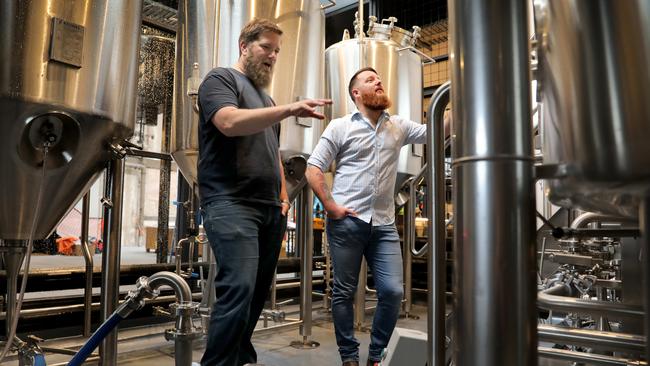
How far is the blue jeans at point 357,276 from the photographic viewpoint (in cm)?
193

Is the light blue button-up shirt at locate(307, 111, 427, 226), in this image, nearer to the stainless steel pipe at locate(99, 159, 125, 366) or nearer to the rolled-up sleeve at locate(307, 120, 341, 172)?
the rolled-up sleeve at locate(307, 120, 341, 172)

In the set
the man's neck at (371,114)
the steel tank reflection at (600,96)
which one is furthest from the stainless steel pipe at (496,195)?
the man's neck at (371,114)

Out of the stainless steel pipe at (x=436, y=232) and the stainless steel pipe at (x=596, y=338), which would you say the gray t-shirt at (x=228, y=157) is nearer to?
the stainless steel pipe at (x=436, y=232)

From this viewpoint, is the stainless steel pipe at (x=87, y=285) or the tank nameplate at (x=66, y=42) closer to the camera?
the tank nameplate at (x=66, y=42)

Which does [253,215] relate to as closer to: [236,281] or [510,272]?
[236,281]

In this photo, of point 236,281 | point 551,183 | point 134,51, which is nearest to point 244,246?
→ point 236,281

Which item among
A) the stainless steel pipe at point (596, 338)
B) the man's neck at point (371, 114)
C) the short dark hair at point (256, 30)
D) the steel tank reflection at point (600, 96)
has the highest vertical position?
the short dark hair at point (256, 30)

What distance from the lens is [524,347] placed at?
58 cm

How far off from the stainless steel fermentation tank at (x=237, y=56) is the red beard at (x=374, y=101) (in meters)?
0.57

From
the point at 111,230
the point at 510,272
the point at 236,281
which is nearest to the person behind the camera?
the point at 510,272

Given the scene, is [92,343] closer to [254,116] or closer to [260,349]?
[254,116]

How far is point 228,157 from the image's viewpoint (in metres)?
1.48

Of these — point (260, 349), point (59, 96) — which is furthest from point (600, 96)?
point (260, 349)

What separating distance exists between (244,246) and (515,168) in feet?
3.18
